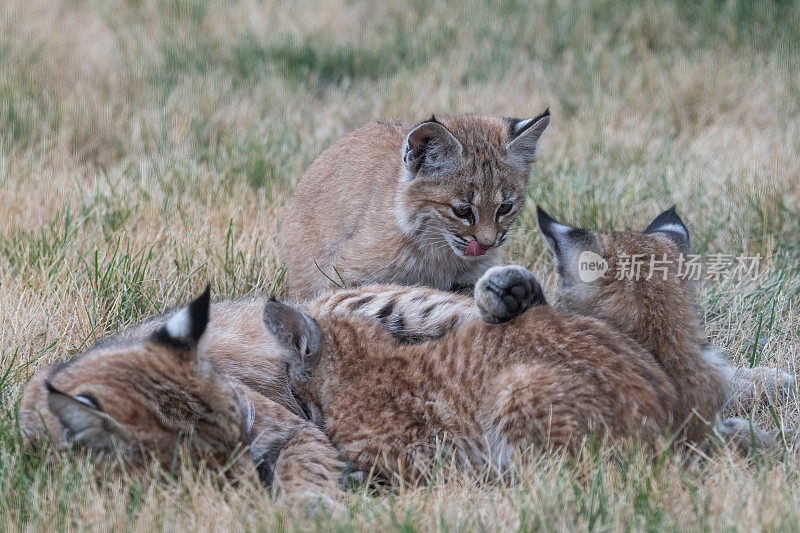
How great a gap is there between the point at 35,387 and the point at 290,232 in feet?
8.05

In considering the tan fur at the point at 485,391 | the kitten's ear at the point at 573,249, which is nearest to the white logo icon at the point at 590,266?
the kitten's ear at the point at 573,249

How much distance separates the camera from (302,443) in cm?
407

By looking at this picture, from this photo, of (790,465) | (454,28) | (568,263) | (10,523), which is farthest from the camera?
(454,28)

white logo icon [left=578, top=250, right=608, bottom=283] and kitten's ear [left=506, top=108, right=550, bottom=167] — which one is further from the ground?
kitten's ear [left=506, top=108, right=550, bottom=167]

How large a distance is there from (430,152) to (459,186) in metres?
0.26

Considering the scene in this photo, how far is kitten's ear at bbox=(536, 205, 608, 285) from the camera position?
432 centimetres

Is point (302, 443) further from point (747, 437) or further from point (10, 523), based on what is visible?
point (747, 437)

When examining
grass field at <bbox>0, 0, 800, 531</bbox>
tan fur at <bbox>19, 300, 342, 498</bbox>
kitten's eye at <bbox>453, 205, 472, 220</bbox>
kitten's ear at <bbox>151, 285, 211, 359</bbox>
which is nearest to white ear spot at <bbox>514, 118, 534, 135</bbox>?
kitten's eye at <bbox>453, 205, 472, 220</bbox>

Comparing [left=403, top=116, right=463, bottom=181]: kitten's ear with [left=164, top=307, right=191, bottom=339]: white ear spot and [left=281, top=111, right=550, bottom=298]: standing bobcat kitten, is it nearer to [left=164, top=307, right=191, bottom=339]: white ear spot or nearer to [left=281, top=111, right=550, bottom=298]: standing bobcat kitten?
[left=281, top=111, right=550, bottom=298]: standing bobcat kitten

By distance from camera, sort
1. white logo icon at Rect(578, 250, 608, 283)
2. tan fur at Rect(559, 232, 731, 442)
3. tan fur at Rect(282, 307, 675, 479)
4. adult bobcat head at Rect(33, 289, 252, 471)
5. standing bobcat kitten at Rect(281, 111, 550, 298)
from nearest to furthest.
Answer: adult bobcat head at Rect(33, 289, 252, 471), tan fur at Rect(282, 307, 675, 479), tan fur at Rect(559, 232, 731, 442), white logo icon at Rect(578, 250, 608, 283), standing bobcat kitten at Rect(281, 111, 550, 298)

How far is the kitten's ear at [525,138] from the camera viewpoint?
595 cm

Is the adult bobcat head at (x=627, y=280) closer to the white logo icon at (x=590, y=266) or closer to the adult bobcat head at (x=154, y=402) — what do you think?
the white logo icon at (x=590, y=266)

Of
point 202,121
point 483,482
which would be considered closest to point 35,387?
point 483,482

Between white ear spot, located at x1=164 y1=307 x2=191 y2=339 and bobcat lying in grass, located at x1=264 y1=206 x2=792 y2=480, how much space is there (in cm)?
61
